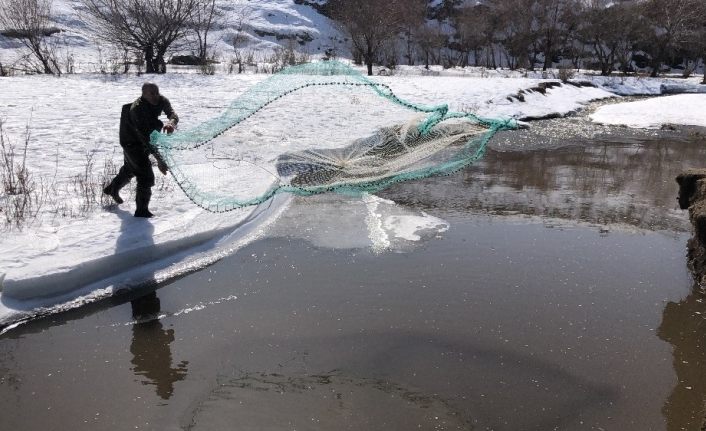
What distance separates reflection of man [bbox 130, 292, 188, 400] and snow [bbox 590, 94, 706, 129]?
49.2 ft

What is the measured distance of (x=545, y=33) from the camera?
1419 inches

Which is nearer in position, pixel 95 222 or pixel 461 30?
pixel 95 222

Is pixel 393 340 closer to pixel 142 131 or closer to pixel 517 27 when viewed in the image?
pixel 142 131

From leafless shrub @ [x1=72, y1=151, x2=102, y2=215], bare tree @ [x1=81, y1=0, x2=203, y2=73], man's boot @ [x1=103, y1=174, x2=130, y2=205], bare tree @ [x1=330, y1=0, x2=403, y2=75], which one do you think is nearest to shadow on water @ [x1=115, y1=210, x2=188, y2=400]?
man's boot @ [x1=103, y1=174, x2=130, y2=205]

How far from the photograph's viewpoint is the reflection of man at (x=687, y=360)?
124 inches

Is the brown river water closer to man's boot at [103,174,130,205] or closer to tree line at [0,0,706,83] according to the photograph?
man's boot at [103,174,130,205]

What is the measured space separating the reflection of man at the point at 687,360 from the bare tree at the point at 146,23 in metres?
19.3

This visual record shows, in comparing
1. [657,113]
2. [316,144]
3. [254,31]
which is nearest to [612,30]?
[657,113]

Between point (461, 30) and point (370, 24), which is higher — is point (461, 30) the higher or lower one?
the higher one

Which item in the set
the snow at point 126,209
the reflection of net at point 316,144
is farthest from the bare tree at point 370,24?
the reflection of net at point 316,144

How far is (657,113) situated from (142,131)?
53.3ft

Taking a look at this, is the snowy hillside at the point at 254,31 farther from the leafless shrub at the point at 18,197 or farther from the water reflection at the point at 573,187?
the water reflection at the point at 573,187

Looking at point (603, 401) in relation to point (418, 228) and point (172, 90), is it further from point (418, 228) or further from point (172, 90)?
point (172, 90)

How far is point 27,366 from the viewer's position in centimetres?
359
